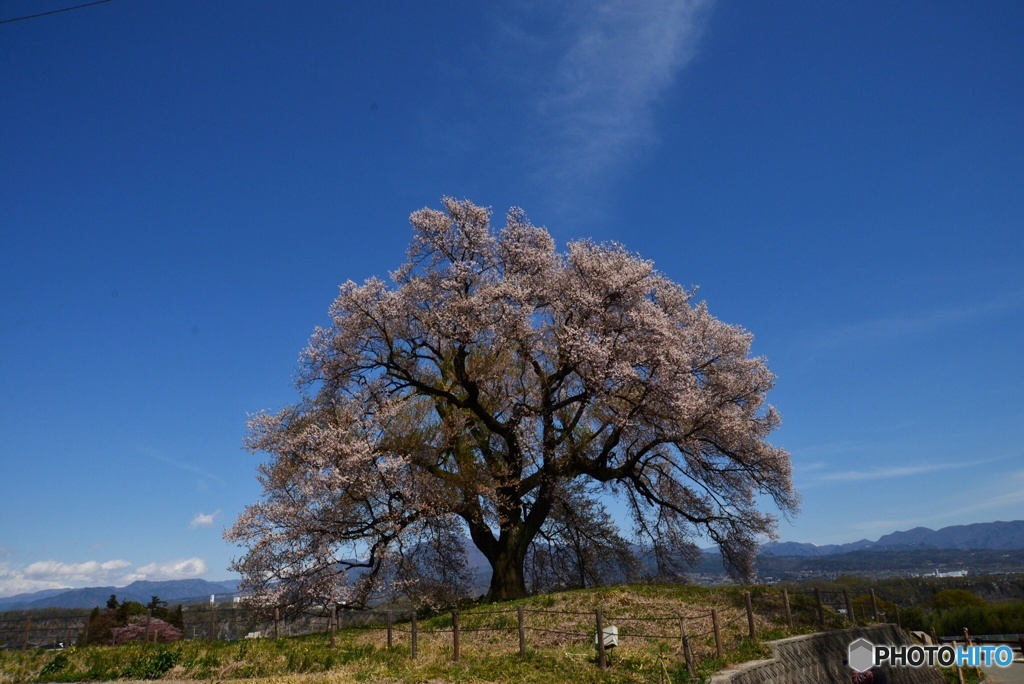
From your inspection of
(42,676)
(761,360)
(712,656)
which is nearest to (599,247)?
(761,360)

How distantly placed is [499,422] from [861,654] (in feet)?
49.5

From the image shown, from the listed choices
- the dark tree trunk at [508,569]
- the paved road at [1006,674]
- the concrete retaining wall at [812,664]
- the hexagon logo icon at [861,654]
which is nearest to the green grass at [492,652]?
the concrete retaining wall at [812,664]

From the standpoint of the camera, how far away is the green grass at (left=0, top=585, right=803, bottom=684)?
49.5ft

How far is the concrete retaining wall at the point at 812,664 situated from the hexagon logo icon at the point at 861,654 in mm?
206

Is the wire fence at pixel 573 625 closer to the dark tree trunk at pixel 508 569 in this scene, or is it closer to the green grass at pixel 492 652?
the green grass at pixel 492 652

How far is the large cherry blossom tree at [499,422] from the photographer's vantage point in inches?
941

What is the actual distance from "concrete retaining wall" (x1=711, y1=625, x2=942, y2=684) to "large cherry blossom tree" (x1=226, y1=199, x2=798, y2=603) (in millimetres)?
8224

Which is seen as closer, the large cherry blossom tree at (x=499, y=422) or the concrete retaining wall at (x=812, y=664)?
the concrete retaining wall at (x=812, y=664)

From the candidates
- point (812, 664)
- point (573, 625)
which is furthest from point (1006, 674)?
point (573, 625)

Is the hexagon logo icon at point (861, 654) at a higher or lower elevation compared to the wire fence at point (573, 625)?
lower

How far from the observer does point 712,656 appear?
15.7 m

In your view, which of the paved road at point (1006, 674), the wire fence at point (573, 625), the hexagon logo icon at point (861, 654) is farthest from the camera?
the paved road at point (1006, 674)

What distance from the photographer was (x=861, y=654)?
20.8m

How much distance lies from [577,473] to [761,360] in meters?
9.74
